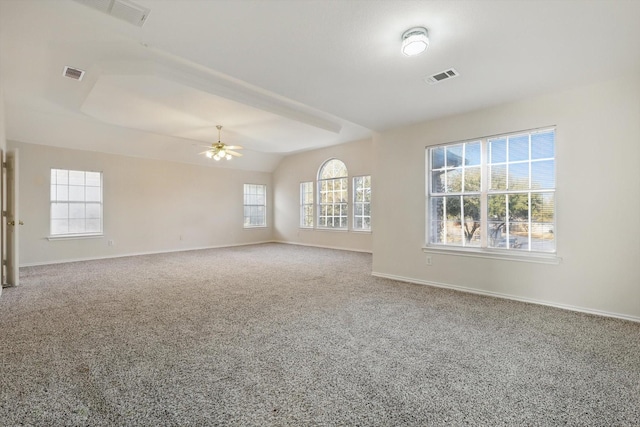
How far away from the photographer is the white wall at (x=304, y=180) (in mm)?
7930

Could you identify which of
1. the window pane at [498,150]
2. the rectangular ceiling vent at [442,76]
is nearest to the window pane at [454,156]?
the window pane at [498,150]

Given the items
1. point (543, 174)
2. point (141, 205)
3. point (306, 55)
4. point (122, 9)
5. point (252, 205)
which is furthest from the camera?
point (252, 205)

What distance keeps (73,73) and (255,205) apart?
21.2 ft

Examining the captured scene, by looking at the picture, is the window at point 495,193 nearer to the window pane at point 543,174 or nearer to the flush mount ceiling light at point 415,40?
the window pane at point 543,174

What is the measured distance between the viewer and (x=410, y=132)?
4641 millimetres

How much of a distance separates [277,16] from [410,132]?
3.04 meters

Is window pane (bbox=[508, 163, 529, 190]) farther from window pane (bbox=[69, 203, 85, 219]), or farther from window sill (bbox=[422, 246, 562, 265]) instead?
window pane (bbox=[69, 203, 85, 219])

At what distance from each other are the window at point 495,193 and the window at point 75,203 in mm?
7138

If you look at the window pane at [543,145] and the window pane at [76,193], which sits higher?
the window pane at [543,145]

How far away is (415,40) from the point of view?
7.43 ft

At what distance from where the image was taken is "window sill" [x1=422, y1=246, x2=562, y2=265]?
3488 mm

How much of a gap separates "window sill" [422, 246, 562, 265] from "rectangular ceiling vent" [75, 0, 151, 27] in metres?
4.23

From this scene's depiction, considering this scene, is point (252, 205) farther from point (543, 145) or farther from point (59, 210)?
point (543, 145)

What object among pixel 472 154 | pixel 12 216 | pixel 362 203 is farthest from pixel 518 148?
pixel 12 216
